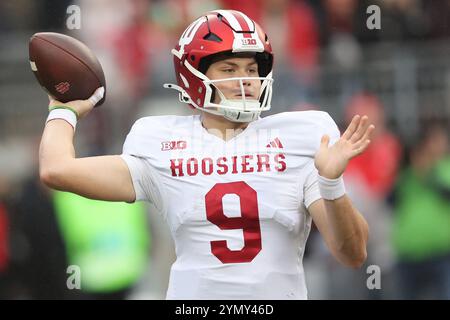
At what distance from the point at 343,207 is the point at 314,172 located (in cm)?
29

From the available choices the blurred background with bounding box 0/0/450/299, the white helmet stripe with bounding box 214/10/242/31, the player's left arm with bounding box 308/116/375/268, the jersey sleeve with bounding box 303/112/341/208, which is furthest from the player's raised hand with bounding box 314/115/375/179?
the blurred background with bounding box 0/0/450/299

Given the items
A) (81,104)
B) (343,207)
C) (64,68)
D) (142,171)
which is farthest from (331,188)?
(64,68)

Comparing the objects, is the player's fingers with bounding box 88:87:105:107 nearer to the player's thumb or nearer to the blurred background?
the player's thumb

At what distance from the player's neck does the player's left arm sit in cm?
44

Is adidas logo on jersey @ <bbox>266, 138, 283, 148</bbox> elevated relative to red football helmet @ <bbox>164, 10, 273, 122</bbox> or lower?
lower

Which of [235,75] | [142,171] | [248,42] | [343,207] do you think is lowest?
[343,207]

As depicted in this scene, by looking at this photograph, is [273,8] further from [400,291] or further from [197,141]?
[197,141]

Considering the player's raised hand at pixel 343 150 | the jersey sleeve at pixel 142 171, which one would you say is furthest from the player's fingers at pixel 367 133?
the jersey sleeve at pixel 142 171

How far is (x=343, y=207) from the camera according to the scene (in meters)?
3.83

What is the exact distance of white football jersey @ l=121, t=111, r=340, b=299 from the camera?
404 centimetres

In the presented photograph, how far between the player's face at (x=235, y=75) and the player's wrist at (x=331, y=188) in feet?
1.69

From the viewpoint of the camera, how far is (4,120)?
8617 mm

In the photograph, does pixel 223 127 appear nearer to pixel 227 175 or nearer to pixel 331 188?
pixel 227 175
